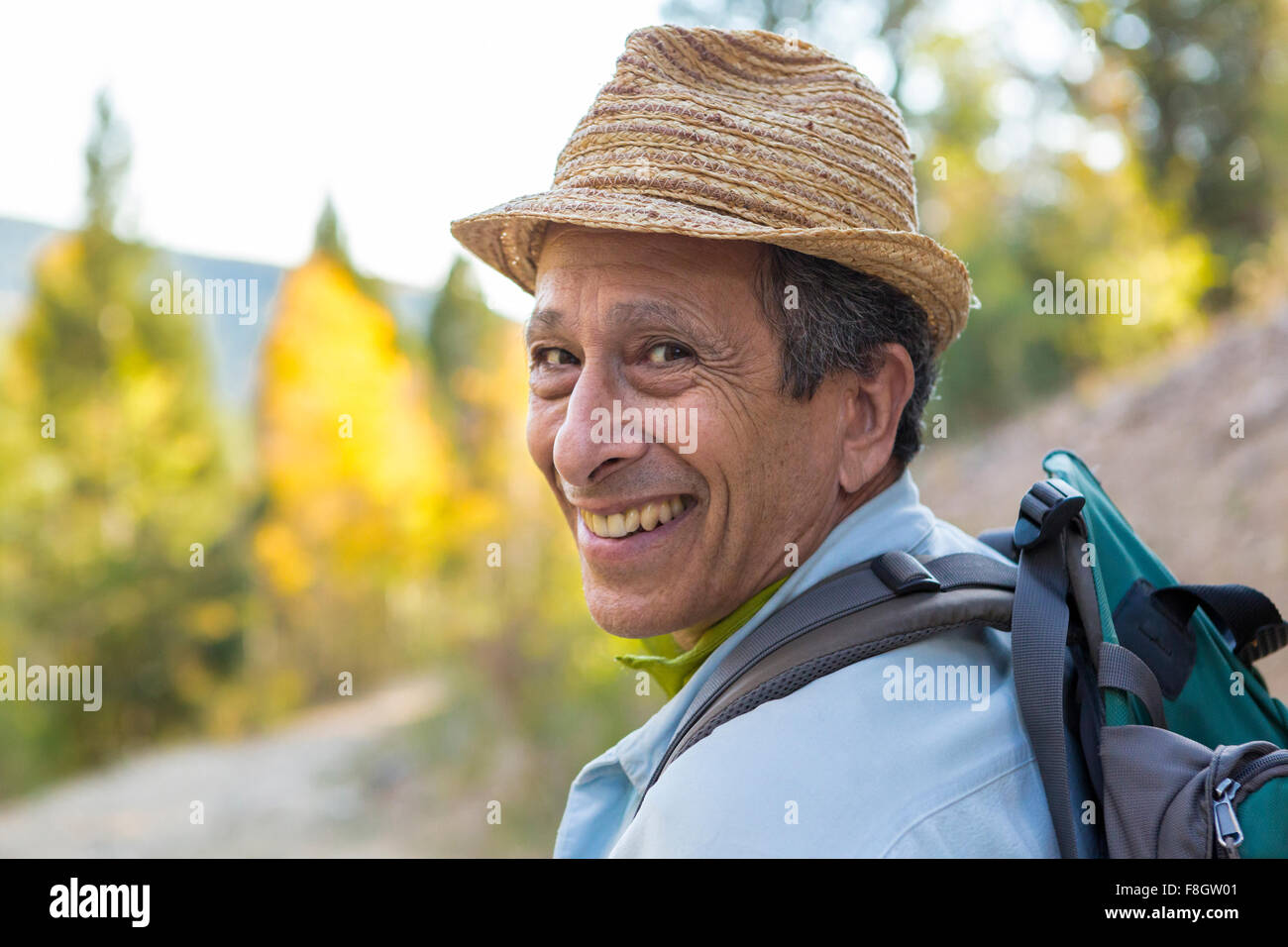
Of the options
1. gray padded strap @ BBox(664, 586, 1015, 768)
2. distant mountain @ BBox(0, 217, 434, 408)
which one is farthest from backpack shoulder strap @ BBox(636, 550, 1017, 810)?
distant mountain @ BBox(0, 217, 434, 408)

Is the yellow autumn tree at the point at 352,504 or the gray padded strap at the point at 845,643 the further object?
the yellow autumn tree at the point at 352,504

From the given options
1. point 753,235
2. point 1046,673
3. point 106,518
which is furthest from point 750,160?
point 106,518

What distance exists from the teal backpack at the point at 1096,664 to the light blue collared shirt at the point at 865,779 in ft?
0.11

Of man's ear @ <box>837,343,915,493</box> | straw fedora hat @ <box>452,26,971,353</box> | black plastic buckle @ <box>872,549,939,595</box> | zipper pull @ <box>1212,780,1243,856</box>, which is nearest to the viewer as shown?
zipper pull @ <box>1212,780,1243,856</box>

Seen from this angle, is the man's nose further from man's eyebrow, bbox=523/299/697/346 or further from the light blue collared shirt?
the light blue collared shirt

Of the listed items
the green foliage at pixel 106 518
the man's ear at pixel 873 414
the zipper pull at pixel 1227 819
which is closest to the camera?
the zipper pull at pixel 1227 819

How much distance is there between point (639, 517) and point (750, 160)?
524 millimetres

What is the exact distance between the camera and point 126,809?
10.9 metres

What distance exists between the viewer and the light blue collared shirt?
44.3 inches

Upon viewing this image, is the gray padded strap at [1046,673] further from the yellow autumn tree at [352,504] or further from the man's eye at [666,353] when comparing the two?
the yellow autumn tree at [352,504]

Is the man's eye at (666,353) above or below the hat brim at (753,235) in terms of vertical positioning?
below

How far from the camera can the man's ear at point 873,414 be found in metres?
1.58

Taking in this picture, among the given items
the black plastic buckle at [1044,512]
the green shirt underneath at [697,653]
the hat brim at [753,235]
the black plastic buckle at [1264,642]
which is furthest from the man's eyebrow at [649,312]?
the black plastic buckle at [1264,642]

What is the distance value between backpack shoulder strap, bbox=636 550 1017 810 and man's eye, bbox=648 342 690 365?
0.37 metres
